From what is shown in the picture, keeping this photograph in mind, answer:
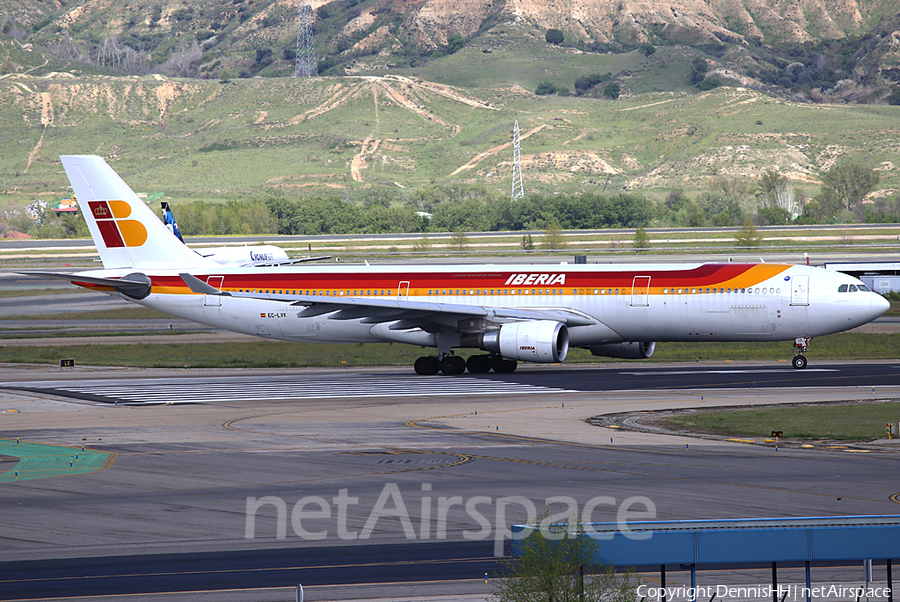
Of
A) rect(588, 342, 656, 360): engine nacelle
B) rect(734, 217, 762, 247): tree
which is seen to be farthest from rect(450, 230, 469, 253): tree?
rect(588, 342, 656, 360): engine nacelle

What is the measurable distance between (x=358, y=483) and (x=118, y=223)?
29673mm

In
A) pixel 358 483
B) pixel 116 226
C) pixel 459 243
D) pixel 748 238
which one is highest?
pixel 748 238

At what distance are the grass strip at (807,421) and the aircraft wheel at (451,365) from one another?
49.1 feet

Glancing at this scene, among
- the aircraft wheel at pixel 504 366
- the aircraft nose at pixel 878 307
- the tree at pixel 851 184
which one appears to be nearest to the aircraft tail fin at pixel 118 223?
the aircraft wheel at pixel 504 366

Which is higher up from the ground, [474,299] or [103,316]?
[474,299]

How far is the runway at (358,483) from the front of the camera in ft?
50.6

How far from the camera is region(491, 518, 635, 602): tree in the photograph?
35.0 feet

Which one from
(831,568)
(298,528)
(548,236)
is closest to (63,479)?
(298,528)

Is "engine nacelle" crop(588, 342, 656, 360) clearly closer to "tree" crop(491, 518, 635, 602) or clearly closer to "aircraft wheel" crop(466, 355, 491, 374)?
"aircraft wheel" crop(466, 355, 491, 374)

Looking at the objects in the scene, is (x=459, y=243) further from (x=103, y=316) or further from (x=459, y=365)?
(x=459, y=365)

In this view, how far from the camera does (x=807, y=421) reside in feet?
93.5

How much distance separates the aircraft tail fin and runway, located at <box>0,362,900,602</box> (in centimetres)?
1065

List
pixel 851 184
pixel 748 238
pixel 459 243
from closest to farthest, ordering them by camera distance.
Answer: pixel 748 238 → pixel 459 243 → pixel 851 184

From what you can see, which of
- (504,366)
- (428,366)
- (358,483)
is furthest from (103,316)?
(358,483)
